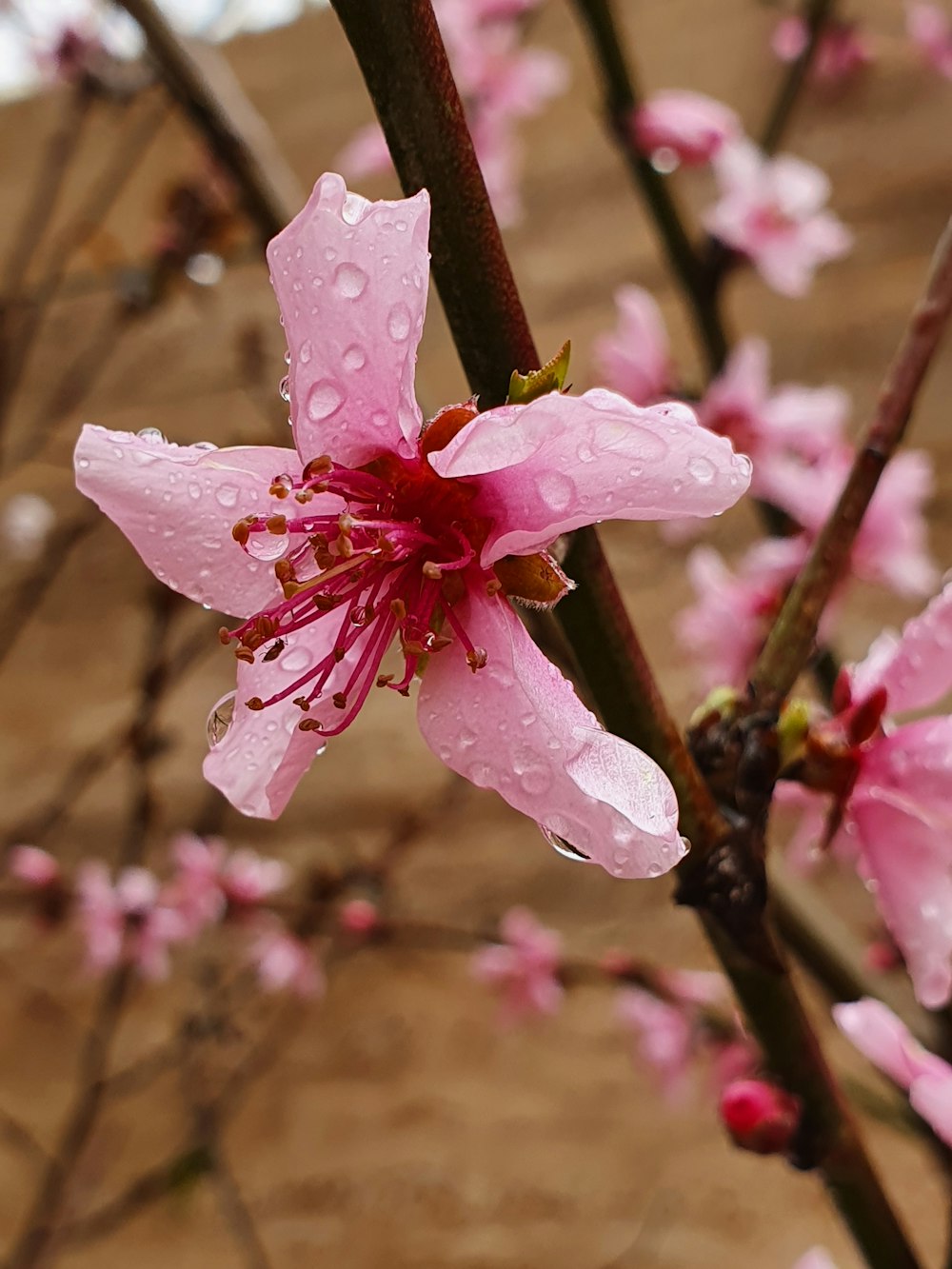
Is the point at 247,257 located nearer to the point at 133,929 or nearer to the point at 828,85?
the point at 828,85

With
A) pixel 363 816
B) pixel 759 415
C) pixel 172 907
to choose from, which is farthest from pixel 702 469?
pixel 363 816

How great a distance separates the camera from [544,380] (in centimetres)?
25

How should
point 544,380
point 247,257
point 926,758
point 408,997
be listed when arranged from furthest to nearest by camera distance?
1. point 247,257
2. point 408,997
3. point 926,758
4. point 544,380

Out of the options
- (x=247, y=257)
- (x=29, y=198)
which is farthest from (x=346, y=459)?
(x=29, y=198)

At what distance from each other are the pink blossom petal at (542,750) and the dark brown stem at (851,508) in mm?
87

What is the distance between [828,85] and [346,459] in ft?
6.08

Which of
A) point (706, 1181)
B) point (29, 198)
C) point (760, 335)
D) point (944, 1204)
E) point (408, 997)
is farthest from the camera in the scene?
point (29, 198)

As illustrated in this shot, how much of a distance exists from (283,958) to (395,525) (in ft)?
3.71

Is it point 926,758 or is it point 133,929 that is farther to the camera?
point 133,929

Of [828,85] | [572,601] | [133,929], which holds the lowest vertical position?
[133,929]

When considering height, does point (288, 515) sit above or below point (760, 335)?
above

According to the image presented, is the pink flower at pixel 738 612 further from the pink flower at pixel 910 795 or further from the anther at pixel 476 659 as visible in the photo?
the anther at pixel 476 659

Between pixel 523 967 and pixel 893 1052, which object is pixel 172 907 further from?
pixel 893 1052

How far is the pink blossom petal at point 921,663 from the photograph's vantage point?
361mm
